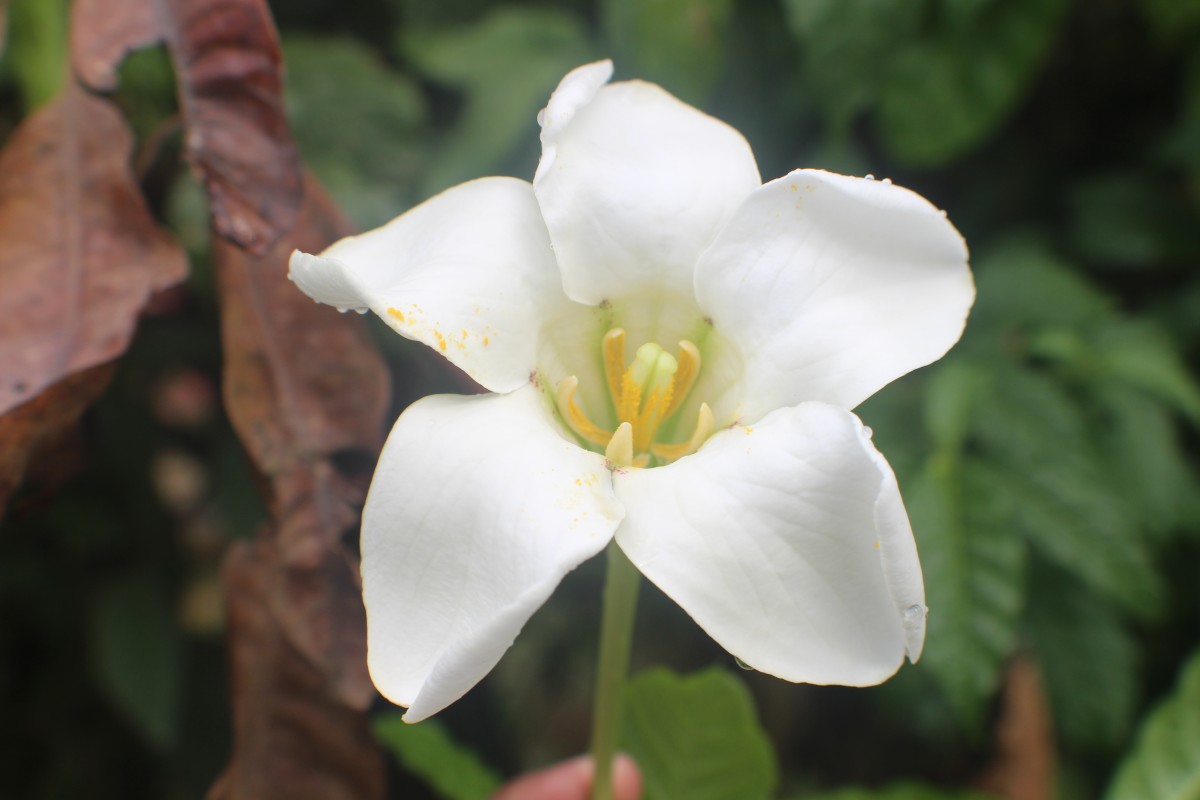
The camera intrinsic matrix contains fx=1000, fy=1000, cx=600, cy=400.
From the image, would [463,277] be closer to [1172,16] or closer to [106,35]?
[106,35]

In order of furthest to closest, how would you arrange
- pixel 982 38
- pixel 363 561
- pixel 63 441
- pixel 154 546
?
pixel 154 546, pixel 982 38, pixel 63 441, pixel 363 561

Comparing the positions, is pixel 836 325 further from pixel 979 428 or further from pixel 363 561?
pixel 979 428

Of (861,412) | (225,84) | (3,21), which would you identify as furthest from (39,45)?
(861,412)

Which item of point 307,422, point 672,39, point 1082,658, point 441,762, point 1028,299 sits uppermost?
point 672,39

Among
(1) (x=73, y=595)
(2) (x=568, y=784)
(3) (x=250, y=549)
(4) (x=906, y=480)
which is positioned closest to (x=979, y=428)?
(4) (x=906, y=480)

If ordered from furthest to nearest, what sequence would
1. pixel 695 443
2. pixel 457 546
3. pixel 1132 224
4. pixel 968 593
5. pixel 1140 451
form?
pixel 1132 224
pixel 1140 451
pixel 968 593
pixel 695 443
pixel 457 546

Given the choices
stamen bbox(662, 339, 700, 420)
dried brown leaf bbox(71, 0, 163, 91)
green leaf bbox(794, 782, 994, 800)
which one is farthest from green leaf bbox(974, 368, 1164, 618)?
dried brown leaf bbox(71, 0, 163, 91)
